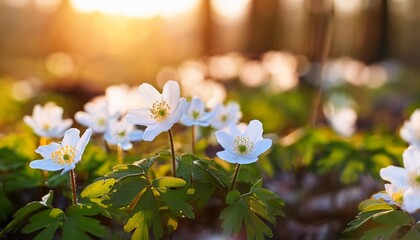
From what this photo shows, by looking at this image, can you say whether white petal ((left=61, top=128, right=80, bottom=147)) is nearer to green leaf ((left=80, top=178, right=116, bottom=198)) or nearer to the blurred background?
A: green leaf ((left=80, top=178, right=116, bottom=198))

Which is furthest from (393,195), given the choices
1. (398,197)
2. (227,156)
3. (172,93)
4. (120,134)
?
(120,134)

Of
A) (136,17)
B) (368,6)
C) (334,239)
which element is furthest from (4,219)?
(368,6)

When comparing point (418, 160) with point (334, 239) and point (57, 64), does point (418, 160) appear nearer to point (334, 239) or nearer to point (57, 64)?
point (334, 239)

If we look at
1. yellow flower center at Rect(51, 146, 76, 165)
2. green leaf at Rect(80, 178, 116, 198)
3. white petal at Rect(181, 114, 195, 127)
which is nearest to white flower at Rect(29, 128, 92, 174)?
yellow flower center at Rect(51, 146, 76, 165)

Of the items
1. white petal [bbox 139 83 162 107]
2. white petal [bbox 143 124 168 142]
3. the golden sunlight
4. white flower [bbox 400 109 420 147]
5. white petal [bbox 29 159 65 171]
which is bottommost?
the golden sunlight

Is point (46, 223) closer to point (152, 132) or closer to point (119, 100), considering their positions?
point (152, 132)

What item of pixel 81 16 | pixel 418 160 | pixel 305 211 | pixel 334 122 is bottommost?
Answer: pixel 81 16

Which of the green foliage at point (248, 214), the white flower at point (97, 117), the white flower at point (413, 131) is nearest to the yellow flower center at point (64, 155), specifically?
the white flower at point (97, 117)
